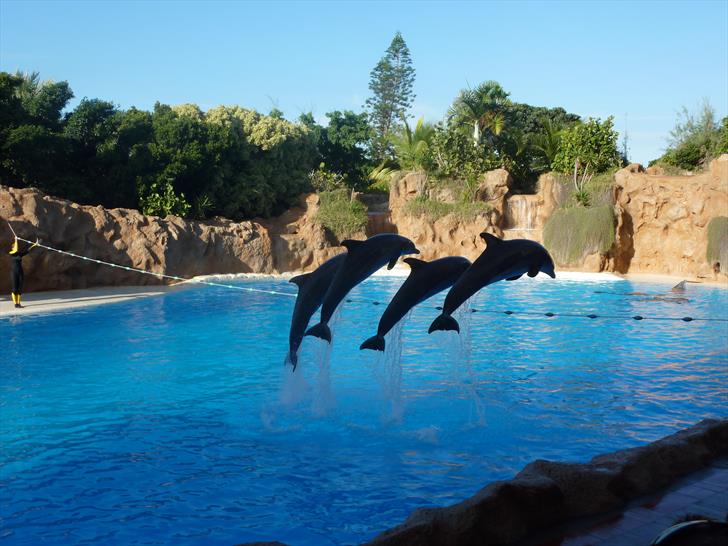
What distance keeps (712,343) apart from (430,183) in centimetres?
1574

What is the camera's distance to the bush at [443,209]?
23.5 m

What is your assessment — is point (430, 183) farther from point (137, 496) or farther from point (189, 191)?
point (137, 496)

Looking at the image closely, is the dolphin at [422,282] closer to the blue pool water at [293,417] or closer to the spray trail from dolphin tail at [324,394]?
the blue pool water at [293,417]

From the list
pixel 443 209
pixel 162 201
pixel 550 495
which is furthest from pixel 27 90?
pixel 550 495

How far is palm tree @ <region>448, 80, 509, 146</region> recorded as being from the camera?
2748 centimetres

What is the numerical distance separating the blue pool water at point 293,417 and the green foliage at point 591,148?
478 inches

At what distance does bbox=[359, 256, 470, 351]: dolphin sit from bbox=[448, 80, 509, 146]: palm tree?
22.8 m

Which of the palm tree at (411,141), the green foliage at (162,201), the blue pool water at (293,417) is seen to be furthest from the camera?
the palm tree at (411,141)

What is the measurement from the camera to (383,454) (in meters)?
5.72

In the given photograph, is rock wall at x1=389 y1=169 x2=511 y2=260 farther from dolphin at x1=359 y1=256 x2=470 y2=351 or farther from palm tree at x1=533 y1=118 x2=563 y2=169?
dolphin at x1=359 y1=256 x2=470 y2=351

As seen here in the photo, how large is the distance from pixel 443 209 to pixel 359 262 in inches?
755

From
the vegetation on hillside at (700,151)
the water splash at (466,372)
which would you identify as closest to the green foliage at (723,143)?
the vegetation on hillside at (700,151)

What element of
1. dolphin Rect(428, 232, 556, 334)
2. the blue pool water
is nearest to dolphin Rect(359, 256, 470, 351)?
dolphin Rect(428, 232, 556, 334)

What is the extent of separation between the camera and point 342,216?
2348cm
